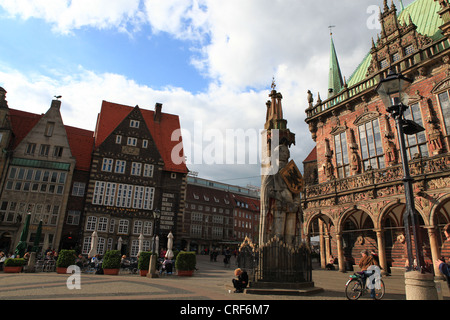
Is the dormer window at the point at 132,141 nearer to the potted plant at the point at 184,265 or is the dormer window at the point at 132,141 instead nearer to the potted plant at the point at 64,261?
the potted plant at the point at 64,261

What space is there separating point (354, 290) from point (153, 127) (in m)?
34.0

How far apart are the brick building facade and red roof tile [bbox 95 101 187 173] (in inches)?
731

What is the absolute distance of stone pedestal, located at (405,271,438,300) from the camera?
196 inches

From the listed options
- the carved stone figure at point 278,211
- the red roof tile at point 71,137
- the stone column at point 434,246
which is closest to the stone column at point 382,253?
the stone column at point 434,246

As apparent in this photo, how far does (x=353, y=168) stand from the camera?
2022 cm

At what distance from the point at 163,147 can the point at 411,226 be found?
33.5m

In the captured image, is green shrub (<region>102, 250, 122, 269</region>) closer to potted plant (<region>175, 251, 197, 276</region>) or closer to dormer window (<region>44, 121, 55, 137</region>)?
potted plant (<region>175, 251, 197, 276</region>)

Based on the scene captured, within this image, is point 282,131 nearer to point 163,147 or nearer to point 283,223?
point 283,223

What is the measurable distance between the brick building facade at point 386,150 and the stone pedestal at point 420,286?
11.2 m

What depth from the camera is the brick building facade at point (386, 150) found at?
15.5 m

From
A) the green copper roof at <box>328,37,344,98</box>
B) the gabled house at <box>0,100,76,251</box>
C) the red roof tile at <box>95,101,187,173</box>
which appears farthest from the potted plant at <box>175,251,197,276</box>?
the green copper roof at <box>328,37,344,98</box>
